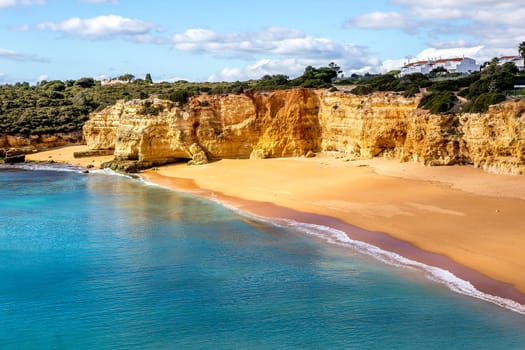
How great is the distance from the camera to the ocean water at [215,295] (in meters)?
12.4

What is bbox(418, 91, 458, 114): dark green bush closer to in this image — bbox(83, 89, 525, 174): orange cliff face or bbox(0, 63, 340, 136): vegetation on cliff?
bbox(83, 89, 525, 174): orange cliff face

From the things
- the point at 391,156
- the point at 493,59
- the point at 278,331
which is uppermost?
the point at 493,59

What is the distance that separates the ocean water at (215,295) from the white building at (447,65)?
183 ft

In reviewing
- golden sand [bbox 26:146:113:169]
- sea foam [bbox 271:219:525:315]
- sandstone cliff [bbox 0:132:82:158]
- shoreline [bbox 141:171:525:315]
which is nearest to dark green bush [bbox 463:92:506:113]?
shoreline [bbox 141:171:525:315]

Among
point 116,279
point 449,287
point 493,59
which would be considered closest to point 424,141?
point 449,287

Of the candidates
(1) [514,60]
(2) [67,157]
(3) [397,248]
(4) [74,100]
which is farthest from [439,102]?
(1) [514,60]

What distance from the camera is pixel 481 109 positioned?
89.9ft

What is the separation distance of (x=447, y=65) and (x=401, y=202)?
5619cm

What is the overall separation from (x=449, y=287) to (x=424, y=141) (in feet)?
54.6

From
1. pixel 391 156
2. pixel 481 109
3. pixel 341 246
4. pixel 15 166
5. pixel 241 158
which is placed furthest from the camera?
pixel 15 166

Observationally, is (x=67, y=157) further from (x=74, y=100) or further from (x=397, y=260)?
(x=397, y=260)

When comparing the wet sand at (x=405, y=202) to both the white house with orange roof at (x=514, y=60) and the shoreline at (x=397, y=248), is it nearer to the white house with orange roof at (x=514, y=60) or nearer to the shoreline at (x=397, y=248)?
the shoreline at (x=397, y=248)

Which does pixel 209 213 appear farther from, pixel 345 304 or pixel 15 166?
pixel 15 166

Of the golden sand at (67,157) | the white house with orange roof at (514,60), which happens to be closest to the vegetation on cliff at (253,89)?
the golden sand at (67,157)
